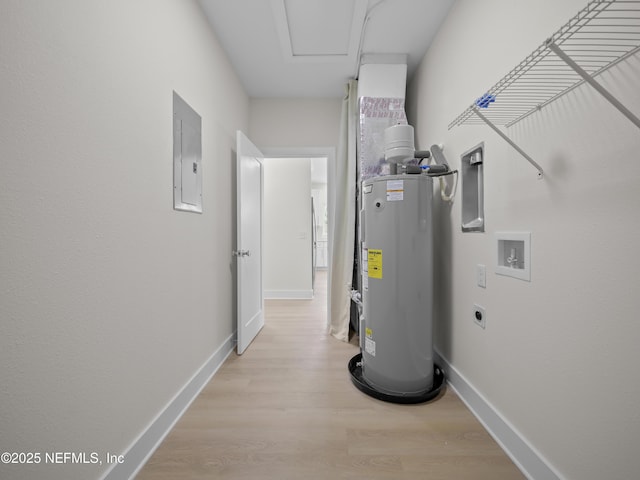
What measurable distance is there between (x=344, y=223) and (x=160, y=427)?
2069mm

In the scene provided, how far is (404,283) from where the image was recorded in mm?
1699

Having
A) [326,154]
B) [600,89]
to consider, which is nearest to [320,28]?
[326,154]

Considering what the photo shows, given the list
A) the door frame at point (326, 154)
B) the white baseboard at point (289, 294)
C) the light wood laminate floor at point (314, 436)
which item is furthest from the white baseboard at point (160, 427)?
the white baseboard at point (289, 294)

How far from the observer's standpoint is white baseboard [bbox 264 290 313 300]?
4.43m

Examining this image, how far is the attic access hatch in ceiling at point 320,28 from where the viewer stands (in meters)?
1.78

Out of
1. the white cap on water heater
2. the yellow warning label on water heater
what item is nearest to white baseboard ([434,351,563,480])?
the yellow warning label on water heater

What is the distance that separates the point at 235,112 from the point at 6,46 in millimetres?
1926

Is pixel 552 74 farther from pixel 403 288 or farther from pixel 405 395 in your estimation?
pixel 405 395

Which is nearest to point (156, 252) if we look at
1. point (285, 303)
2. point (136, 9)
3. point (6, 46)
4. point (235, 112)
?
point (6, 46)

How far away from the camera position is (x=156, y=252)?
1.33 m

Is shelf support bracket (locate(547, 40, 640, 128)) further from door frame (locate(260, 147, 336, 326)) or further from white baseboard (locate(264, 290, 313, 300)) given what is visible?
white baseboard (locate(264, 290, 313, 300))

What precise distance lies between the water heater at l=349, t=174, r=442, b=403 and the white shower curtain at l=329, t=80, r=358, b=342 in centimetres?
91

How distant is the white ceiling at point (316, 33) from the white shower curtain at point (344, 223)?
38 centimetres

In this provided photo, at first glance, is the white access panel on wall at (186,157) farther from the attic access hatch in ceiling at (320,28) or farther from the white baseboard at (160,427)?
the white baseboard at (160,427)
